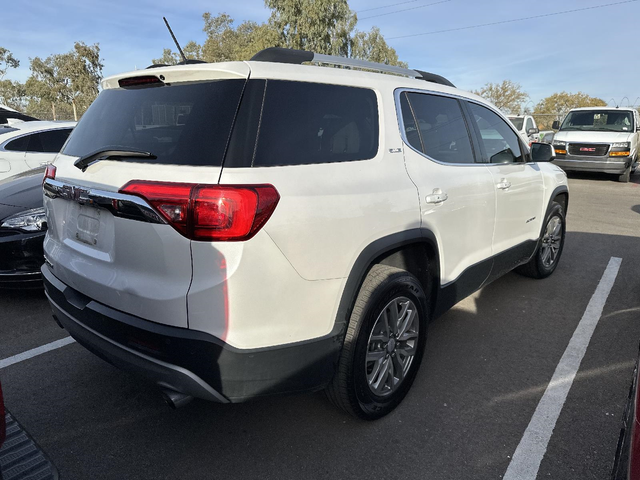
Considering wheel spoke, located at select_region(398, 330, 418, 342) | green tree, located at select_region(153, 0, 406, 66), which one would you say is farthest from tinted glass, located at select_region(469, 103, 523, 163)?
green tree, located at select_region(153, 0, 406, 66)

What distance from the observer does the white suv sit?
190 centimetres

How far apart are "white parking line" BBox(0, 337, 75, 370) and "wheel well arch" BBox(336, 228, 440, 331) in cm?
247

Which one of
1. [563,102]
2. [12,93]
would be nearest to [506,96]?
[563,102]

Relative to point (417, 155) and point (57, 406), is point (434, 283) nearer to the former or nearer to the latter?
point (417, 155)

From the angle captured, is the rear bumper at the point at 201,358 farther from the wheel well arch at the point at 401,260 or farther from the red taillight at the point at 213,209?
the red taillight at the point at 213,209

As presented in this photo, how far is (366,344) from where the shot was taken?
2418 millimetres

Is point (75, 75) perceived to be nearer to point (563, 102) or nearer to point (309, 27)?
point (309, 27)

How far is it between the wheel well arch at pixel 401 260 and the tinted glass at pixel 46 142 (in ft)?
20.4

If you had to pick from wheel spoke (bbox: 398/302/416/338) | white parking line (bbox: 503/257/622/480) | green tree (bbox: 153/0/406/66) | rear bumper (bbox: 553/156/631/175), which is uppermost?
green tree (bbox: 153/0/406/66)

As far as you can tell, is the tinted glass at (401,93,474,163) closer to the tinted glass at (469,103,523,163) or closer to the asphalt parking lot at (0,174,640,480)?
the tinted glass at (469,103,523,163)

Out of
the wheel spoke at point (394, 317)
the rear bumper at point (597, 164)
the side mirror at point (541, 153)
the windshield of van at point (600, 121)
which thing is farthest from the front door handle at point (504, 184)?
the windshield of van at point (600, 121)

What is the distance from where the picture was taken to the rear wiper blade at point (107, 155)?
6.88 feet

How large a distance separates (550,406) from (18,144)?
748 cm

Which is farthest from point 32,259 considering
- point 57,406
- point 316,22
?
point 316,22
